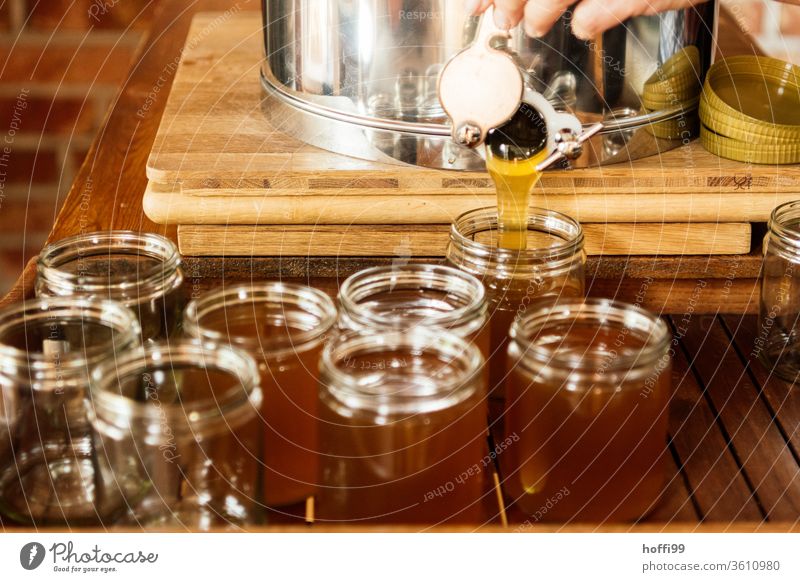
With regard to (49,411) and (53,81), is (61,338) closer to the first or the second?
(49,411)

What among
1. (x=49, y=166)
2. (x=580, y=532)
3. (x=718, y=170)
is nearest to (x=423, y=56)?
(x=718, y=170)

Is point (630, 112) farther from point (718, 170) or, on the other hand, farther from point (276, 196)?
point (276, 196)

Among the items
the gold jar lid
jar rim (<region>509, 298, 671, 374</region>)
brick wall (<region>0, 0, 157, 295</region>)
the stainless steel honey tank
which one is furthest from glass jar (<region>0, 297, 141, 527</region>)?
brick wall (<region>0, 0, 157, 295</region>)

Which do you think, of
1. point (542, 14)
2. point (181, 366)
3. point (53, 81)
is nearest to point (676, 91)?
point (542, 14)

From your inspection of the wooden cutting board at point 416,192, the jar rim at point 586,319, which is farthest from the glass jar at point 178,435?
the wooden cutting board at point 416,192

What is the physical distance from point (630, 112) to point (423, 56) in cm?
12

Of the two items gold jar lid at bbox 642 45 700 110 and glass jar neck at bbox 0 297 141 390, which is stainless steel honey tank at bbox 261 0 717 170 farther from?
glass jar neck at bbox 0 297 141 390

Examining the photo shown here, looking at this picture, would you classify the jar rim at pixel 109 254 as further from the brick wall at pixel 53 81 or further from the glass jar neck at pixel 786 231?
the brick wall at pixel 53 81

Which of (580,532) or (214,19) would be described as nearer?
(580,532)

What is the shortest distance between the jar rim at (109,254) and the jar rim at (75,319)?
21 mm

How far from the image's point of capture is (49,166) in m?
1.32

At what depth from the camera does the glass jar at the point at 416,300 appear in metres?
0.41

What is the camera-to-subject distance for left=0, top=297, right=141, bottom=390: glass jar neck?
1.23 feet
